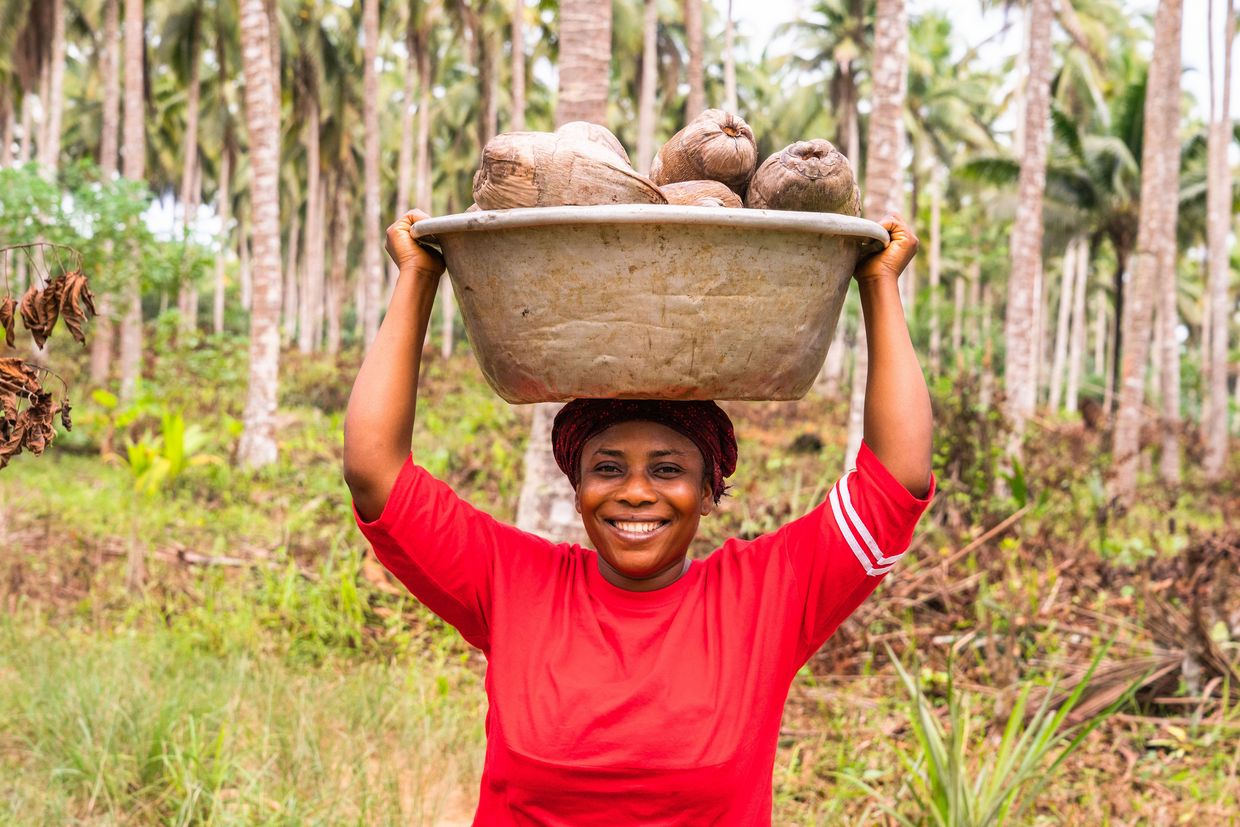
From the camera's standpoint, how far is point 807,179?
62.4 inches

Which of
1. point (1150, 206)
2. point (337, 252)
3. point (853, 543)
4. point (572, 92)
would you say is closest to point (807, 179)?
point (853, 543)

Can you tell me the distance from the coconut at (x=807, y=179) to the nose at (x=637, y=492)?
1.56ft

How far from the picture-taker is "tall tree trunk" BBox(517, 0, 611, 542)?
193 inches

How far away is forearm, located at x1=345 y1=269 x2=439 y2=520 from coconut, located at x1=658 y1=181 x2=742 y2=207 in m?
0.42

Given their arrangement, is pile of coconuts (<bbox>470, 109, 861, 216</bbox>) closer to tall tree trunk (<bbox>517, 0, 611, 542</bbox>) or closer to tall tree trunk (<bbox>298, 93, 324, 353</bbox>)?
tall tree trunk (<bbox>517, 0, 611, 542</bbox>)

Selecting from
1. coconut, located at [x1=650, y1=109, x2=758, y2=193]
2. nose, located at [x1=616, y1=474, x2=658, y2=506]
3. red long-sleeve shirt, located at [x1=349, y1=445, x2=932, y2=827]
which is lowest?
red long-sleeve shirt, located at [x1=349, y1=445, x2=932, y2=827]

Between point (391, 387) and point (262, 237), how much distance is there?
357 inches

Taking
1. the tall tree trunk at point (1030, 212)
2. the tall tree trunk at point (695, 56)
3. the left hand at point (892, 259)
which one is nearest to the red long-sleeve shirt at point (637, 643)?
the left hand at point (892, 259)

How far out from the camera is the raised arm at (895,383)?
1.68 meters

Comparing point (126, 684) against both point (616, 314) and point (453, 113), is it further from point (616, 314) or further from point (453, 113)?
point (453, 113)

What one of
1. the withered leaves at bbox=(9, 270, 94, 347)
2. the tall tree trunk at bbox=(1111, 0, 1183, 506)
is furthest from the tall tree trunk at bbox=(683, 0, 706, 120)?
the withered leaves at bbox=(9, 270, 94, 347)

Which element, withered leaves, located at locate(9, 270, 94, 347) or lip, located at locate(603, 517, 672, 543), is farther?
withered leaves, located at locate(9, 270, 94, 347)

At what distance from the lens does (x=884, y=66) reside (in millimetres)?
6352

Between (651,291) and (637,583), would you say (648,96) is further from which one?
(651,291)
